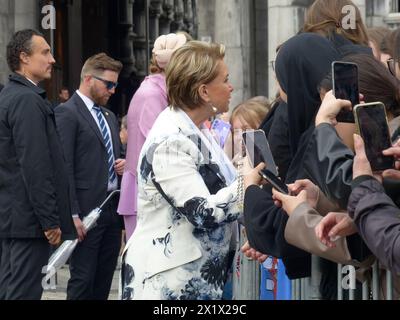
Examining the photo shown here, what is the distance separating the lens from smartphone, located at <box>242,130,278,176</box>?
5.27m

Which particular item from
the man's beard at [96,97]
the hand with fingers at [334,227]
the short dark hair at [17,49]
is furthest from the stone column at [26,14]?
the hand with fingers at [334,227]

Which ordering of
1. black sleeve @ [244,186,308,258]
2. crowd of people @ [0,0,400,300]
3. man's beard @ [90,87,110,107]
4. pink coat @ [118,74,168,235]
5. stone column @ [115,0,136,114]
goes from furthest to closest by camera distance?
1. stone column @ [115,0,136,114]
2. man's beard @ [90,87,110,107]
3. pink coat @ [118,74,168,235]
4. black sleeve @ [244,186,308,258]
5. crowd of people @ [0,0,400,300]

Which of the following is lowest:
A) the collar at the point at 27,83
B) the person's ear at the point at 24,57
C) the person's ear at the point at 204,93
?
the collar at the point at 27,83

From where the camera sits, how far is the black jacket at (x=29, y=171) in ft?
26.8

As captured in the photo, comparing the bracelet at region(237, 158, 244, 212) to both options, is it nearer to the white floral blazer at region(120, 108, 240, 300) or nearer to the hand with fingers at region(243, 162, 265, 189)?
the white floral blazer at region(120, 108, 240, 300)

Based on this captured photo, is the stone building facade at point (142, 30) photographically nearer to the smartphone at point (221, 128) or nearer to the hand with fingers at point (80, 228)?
the smartphone at point (221, 128)

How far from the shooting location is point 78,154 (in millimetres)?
9930

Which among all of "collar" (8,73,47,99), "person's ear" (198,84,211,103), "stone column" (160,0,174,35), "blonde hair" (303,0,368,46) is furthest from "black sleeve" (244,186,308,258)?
"stone column" (160,0,174,35)

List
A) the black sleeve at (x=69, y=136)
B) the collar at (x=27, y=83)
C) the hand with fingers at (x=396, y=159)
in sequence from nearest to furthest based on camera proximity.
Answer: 1. the hand with fingers at (x=396, y=159)
2. the collar at (x=27, y=83)
3. the black sleeve at (x=69, y=136)

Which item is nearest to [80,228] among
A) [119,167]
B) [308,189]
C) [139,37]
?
[119,167]

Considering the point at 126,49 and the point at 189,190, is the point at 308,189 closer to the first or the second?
the point at 189,190

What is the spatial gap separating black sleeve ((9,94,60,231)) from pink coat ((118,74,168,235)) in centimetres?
94
